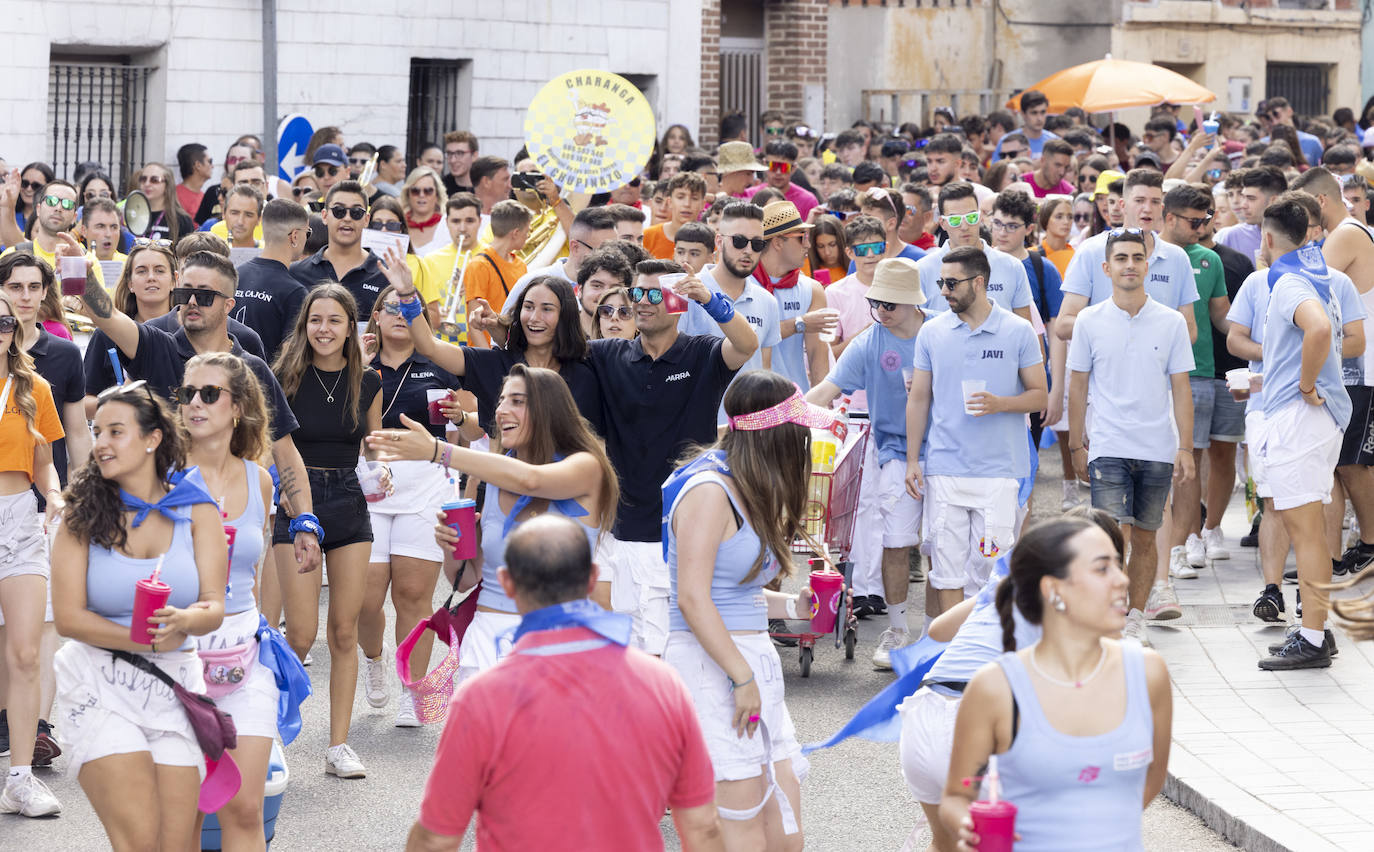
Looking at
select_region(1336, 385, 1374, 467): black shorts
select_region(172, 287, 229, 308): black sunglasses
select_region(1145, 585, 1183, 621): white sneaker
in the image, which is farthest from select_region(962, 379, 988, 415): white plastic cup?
select_region(172, 287, 229, 308): black sunglasses

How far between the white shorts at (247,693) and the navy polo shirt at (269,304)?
365 cm

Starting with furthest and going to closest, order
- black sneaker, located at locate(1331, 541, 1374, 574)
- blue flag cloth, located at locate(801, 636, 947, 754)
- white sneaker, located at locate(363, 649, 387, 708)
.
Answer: black sneaker, located at locate(1331, 541, 1374, 574) < white sneaker, located at locate(363, 649, 387, 708) < blue flag cloth, located at locate(801, 636, 947, 754)

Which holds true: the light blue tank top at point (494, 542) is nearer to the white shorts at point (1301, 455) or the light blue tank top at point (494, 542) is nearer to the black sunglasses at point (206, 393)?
the black sunglasses at point (206, 393)

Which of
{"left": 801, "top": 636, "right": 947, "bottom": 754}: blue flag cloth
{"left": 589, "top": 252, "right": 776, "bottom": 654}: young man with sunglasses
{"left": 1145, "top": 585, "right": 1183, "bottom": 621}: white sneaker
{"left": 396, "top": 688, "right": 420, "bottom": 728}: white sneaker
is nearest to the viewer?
{"left": 801, "top": 636, "right": 947, "bottom": 754}: blue flag cloth

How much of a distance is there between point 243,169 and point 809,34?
15.1 metres

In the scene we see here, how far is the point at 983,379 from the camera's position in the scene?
8.34m

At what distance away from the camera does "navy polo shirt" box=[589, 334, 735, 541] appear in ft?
22.9

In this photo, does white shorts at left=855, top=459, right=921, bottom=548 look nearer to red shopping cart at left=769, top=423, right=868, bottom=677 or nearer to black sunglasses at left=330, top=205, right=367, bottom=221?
red shopping cart at left=769, top=423, right=868, bottom=677

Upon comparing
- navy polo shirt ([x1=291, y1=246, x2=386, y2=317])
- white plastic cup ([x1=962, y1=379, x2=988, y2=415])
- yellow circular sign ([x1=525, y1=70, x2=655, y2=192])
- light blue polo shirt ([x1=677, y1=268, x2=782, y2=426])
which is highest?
yellow circular sign ([x1=525, y1=70, x2=655, y2=192])

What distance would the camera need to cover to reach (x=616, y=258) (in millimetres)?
7918

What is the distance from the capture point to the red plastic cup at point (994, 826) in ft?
11.9

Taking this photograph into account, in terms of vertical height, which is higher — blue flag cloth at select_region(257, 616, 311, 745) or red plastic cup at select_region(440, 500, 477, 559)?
red plastic cup at select_region(440, 500, 477, 559)

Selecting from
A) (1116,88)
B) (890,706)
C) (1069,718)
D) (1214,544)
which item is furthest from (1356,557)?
(1116,88)

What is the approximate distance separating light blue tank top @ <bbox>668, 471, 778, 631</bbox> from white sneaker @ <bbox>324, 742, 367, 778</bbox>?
7.53 feet
